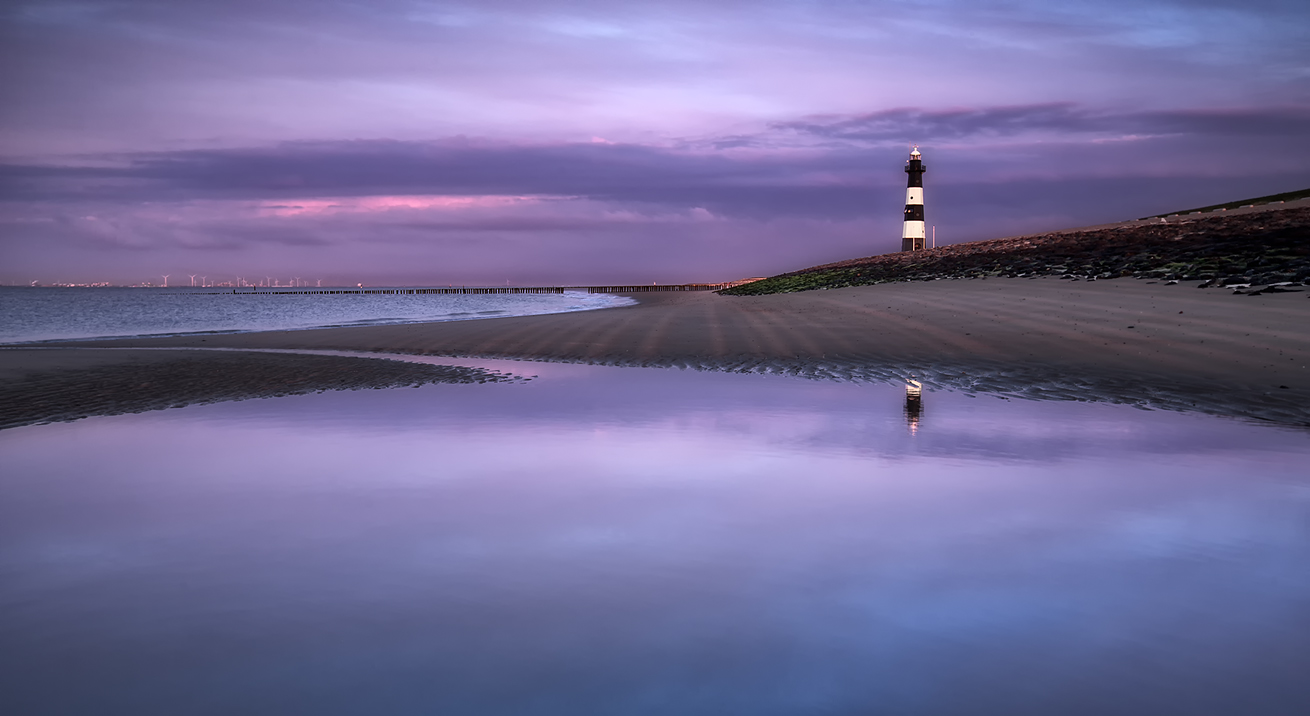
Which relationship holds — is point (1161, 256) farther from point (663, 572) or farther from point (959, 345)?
point (663, 572)

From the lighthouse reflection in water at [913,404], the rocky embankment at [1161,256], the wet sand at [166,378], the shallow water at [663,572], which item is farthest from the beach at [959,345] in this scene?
the shallow water at [663,572]

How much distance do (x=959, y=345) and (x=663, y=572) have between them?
15188mm

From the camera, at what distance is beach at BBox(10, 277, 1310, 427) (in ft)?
44.7

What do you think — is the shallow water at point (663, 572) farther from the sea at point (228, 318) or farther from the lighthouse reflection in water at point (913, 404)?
the sea at point (228, 318)

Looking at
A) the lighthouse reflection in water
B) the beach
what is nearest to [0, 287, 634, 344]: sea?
the beach

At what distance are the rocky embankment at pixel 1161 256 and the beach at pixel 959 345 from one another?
147 centimetres

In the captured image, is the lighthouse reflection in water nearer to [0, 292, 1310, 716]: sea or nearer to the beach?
the beach

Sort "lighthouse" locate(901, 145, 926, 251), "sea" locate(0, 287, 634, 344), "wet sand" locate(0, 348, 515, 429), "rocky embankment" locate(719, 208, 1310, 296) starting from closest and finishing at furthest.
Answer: "wet sand" locate(0, 348, 515, 429), "rocky embankment" locate(719, 208, 1310, 296), "sea" locate(0, 287, 634, 344), "lighthouse" locate(901, 145, 926, 251)

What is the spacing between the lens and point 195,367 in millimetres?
17984

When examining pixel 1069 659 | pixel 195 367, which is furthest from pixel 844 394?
pixel 195 367

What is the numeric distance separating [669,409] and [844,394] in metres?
2.88

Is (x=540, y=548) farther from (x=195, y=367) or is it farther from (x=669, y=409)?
(x=195, y=367)

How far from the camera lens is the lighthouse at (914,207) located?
77.6m

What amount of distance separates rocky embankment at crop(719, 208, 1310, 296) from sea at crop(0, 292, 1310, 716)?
1863 centimetres
